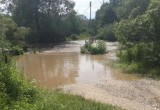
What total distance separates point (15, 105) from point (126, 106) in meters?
4.85

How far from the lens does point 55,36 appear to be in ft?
176

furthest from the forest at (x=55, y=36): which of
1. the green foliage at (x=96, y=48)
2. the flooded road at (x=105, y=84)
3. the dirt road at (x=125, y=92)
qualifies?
the green foliage at (x=96, y=48)

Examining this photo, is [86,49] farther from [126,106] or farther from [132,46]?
[126,106]

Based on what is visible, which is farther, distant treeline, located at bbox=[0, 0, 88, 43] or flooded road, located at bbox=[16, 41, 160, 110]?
distant treeline, located at bbox=[0, 0, 88, 43]

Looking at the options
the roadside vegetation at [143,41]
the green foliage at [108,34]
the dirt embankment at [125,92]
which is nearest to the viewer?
the dirt embankment at [125,92]

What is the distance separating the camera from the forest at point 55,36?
11.2 m

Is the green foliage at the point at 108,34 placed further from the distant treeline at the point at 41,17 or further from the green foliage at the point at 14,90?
the green foliage at the point at 14,90

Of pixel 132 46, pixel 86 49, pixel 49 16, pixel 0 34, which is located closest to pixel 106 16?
pixel 49 16

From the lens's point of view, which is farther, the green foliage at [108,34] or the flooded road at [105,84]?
the green foliage at [108,34]

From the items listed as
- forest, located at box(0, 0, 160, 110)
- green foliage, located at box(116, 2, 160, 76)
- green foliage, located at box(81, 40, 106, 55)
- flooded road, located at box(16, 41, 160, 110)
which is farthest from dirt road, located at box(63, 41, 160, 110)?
green foliage, located at box(81, 40, 106, 55)

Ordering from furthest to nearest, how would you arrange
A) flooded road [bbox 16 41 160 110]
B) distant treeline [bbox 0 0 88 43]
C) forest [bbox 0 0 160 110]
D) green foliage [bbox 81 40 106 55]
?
1. distant treeline [bbox 0 0 88 43]
2. green foliage [bbox 81 40 106 55]
3. flooded road [bbox 16 41 160 110]
4. forest [bbox 0 0 160 110]

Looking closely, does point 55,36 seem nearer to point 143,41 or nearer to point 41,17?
point 41,17

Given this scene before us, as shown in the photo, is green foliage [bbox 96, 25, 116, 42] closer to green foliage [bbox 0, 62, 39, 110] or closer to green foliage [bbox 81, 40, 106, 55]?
green foliage [bbox 81, 40, 106, 55]

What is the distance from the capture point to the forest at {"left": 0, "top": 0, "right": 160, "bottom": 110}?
36.7ft
